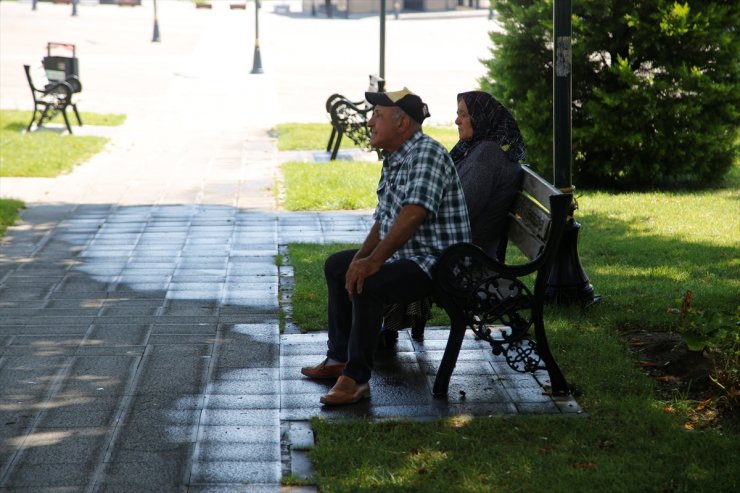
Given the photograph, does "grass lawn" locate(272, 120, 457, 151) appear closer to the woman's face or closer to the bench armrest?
the bench armrest

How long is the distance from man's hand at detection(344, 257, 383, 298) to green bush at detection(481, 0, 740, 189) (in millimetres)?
7290

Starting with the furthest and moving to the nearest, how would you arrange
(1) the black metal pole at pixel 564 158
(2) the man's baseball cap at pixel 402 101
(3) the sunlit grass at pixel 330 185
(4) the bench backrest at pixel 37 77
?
1. (4) the bench backrest at pixel 37 77
2. (3) the sunlit grass at pixel 330 185
3. (1) the black metal pole at pixel 564 158
4. (2) the man's baseball cap at pixel 402 101

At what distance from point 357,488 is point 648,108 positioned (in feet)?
28.1

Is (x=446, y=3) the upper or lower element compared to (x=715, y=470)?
upper

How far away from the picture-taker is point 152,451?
483 cm

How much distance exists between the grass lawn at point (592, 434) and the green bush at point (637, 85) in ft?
16.7

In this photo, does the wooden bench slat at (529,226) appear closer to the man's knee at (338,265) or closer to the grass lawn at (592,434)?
the grass lawn at (592,434)

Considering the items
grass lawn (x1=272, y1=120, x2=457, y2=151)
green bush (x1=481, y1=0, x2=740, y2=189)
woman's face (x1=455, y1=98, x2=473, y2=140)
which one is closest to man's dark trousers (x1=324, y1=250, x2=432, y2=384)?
woman's face (x1=455, y1=98, x2=473, y2=140)

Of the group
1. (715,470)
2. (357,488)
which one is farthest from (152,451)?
(715,470)

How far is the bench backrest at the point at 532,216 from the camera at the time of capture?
5.64 meters

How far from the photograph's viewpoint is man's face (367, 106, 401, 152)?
5613 mm

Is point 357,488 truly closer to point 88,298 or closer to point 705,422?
point 705,422

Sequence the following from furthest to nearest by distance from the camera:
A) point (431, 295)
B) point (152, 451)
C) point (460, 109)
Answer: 1. point (460, 109)
2. point (431, 295)
3. point (152, 451)

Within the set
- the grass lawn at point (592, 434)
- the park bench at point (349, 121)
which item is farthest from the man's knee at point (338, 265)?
the park bench at point (349, 121)
